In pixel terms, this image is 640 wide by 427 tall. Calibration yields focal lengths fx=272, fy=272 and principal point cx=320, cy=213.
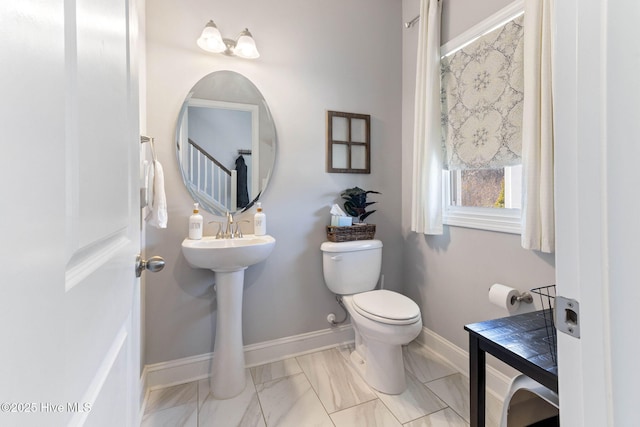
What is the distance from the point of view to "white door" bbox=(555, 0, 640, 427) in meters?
0.36

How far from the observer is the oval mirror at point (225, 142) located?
1.68 meters

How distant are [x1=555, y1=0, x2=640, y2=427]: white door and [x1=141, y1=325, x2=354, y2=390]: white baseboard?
1709 mm

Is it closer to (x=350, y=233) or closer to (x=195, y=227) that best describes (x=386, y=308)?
(x=350, y=233)

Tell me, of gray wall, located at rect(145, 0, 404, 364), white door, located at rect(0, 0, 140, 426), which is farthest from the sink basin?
white door, located at rect(0, 0, 140, 426)

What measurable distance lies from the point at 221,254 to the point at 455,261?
1.47m

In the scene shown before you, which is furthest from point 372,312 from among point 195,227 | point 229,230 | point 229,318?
point 195,227

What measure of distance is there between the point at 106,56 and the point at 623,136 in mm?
818

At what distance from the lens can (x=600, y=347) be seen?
0.38 metres

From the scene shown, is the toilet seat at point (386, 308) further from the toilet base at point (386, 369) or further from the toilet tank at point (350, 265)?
the toilet base at point (386, 369)

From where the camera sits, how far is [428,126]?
71.0 inches

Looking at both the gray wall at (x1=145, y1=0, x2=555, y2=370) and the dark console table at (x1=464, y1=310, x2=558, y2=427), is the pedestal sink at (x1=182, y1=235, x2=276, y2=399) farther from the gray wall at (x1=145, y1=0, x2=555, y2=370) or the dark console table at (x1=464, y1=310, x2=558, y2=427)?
the dark console table at (x1=464, y1=310, x2=558, y2=427)

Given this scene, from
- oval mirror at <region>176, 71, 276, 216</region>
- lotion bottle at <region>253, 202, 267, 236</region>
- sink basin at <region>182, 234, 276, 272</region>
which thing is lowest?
sink basin at <region>182, 234, 276, 272</region>

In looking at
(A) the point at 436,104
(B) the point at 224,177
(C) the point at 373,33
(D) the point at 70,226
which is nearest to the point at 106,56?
(D) the point at 70,226

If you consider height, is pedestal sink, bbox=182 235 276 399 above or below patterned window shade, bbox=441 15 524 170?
below
